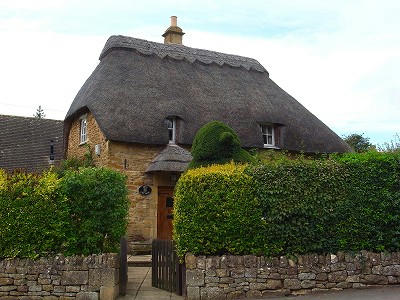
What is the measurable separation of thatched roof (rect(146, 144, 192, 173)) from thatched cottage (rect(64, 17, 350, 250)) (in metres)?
0.03

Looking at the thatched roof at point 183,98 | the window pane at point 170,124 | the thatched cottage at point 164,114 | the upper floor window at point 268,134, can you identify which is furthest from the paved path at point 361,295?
the upper floor window at point 268,134

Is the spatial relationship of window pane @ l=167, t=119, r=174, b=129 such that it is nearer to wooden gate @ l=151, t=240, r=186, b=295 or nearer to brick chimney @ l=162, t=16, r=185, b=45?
wooden gate @ l=151, t=240, r=186, b=295

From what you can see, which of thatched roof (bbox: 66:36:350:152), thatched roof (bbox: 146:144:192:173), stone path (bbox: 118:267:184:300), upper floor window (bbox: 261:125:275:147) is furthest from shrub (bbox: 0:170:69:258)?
upper floor window (bbox: 261:125:275:147)

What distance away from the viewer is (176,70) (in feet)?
58.1

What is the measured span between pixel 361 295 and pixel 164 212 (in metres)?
7.85

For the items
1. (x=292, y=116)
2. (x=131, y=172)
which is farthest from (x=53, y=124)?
(x=292, y=116)

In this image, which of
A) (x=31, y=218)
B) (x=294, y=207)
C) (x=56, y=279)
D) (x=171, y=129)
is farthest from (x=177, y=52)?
(x=56, y=279)

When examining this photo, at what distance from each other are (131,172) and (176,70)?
572 centimetres

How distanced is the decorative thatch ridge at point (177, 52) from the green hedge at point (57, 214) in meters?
11.0

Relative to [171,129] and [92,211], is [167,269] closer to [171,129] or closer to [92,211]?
[92,211]

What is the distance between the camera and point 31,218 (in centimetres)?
772

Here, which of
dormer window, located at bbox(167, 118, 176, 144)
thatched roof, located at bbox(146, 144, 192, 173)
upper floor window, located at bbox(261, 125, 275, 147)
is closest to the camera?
thatched roof, located at bbox(146, 144, 192, 173)

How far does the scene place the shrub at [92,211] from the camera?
7.81 m

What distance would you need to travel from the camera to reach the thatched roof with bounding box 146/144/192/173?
43.9 feet
